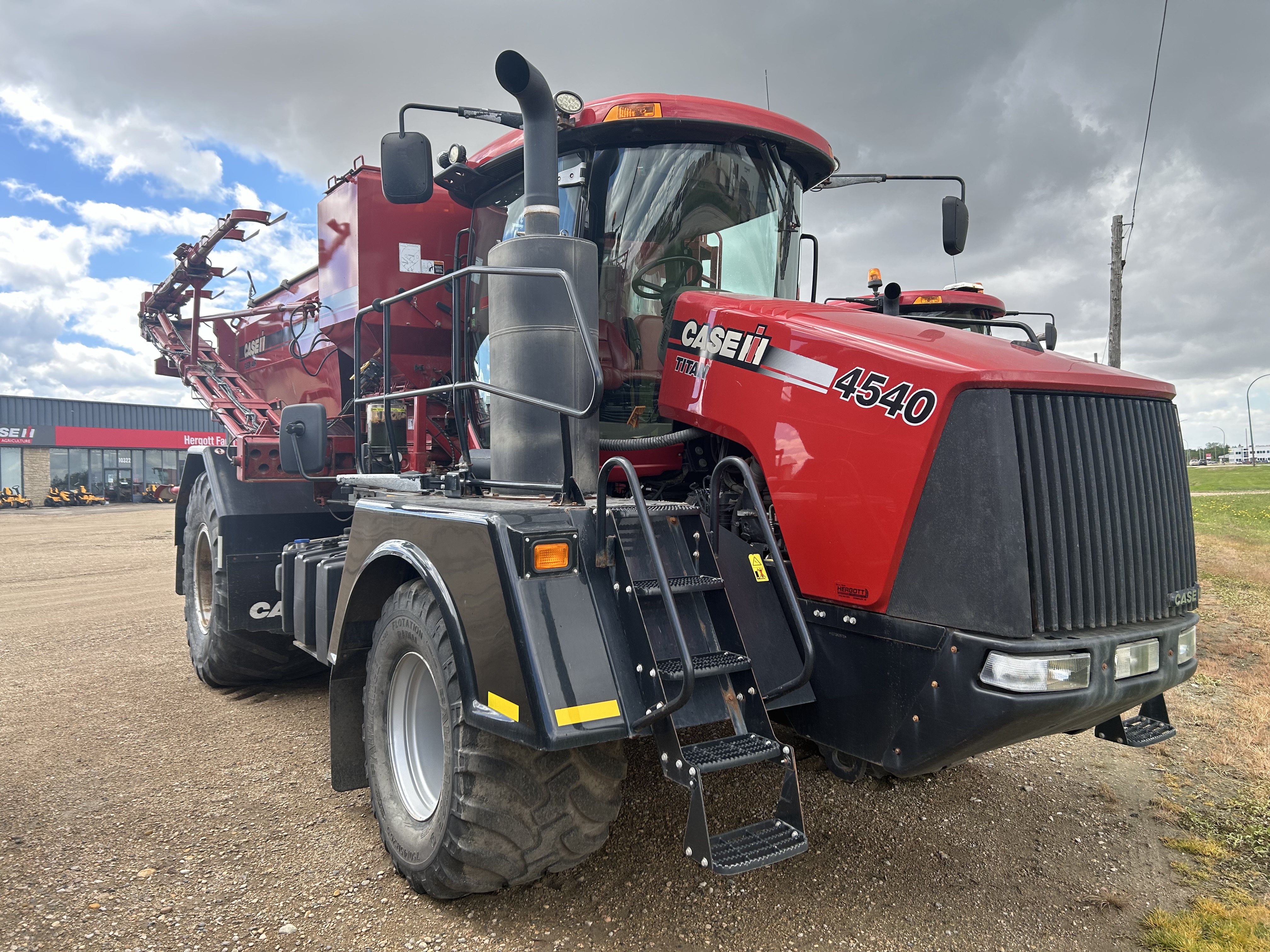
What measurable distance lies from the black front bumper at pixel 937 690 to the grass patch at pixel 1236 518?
1092cm

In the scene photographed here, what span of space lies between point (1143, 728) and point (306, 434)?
3872mm

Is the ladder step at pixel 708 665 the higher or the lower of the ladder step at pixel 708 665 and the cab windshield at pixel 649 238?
the lower

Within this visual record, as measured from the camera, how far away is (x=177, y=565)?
20.2 ft

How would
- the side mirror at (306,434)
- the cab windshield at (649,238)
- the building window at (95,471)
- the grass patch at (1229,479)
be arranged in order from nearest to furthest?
the cab windshield at (649,238), the side mirror at (306,434), the grass patch at (1229,479), the building window at (95,471)

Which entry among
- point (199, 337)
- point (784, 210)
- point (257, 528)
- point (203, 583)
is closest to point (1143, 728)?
point (784, 210)

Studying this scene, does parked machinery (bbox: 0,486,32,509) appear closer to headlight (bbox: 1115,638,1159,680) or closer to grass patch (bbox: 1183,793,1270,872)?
grass patch (bbox: 1183,793,1270,872)

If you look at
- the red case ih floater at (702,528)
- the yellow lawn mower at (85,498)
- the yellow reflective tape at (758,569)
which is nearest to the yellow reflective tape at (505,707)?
the red case ih floater at (702,528)

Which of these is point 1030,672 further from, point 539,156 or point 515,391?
point 539,156

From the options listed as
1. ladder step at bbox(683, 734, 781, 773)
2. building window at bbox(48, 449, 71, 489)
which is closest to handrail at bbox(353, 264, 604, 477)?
ladder step at bbox(683, 734, 781, 773)

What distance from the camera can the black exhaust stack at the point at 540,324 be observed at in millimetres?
2980

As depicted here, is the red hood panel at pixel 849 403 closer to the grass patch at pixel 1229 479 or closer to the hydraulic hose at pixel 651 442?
the hydraulic hose at pixel 651 442

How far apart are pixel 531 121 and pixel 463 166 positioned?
41.6 inches

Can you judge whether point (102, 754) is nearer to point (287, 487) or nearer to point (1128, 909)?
point (287, 487)

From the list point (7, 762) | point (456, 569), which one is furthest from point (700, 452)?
point (7, 762)
